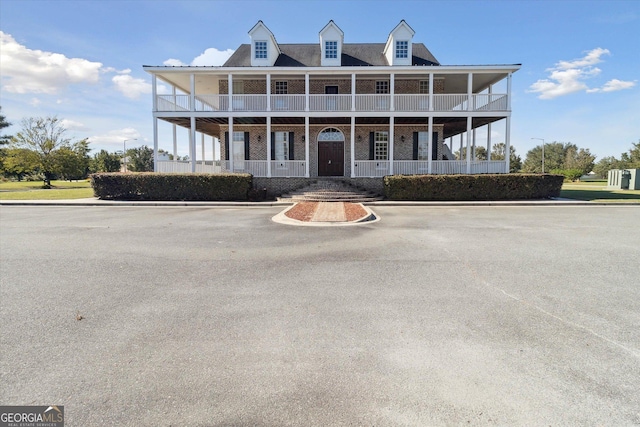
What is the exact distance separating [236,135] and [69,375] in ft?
73.0

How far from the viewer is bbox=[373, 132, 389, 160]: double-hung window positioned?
76.5ft

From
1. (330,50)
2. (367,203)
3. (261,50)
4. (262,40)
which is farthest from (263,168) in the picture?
(330,50)

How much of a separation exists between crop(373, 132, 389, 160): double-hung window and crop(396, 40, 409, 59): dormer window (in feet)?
17.8

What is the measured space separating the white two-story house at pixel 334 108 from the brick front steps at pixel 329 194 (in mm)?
1112

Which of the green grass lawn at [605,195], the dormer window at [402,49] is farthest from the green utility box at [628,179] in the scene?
the dormer window at [402,49]

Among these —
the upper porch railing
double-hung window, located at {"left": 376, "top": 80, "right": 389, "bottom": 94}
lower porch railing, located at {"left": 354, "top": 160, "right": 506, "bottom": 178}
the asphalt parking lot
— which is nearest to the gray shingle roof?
double-hung window, located at {"left": 376, "top": 80, "right": 389, "bottom": 94}

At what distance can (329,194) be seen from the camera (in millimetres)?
18734

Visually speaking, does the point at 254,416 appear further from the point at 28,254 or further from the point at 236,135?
the point at 236,135

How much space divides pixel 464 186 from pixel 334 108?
9.11 meters

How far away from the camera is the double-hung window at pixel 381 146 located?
2331 cm

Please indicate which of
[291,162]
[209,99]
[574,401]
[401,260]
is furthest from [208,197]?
[574,401]

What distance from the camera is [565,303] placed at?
443cm

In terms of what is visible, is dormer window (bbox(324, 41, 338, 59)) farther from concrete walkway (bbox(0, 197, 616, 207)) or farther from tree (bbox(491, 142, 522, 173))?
tree (bbox(491, 142, 522, 173))

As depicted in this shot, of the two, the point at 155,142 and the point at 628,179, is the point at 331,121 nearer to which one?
the point at 155,142
